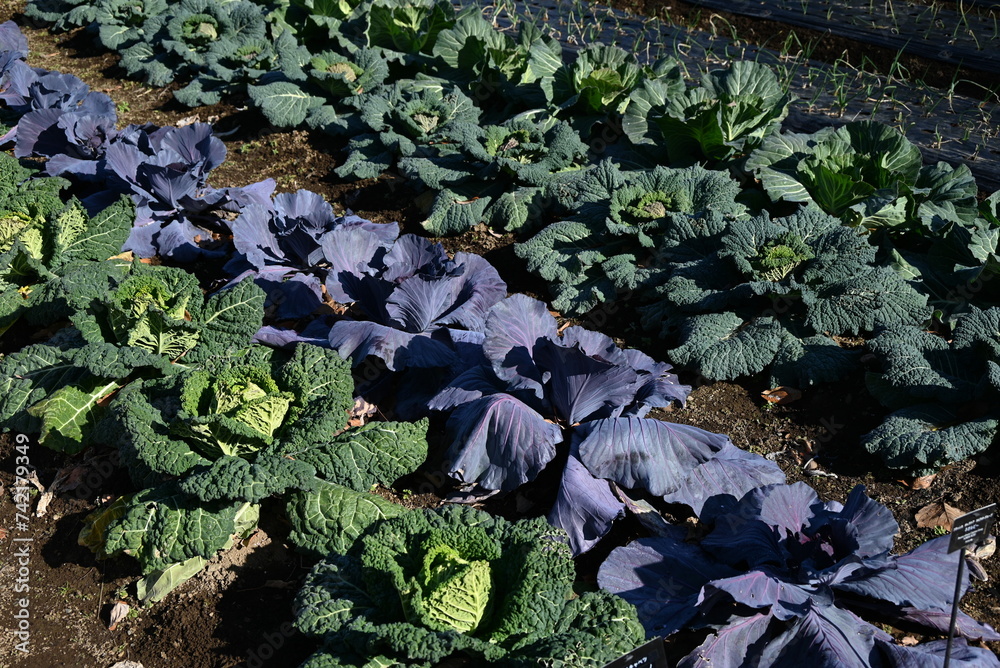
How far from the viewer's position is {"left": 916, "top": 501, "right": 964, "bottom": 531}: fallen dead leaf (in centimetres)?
376

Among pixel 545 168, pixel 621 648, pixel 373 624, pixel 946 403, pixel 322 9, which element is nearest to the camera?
pixel 621 648

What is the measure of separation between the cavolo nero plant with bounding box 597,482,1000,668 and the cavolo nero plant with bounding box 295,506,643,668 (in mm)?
333

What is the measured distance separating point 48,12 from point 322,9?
4.33m

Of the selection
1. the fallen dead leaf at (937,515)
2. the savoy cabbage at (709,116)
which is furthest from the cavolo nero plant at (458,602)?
the savoy cabbage at (709,116)

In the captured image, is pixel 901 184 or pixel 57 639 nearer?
pixel 57 639

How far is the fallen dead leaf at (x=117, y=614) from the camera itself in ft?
12.3

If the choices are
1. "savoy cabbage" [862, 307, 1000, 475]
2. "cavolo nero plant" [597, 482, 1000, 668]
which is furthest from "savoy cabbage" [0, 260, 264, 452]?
"savoy cabbage" [862, 307, 1000, 475]

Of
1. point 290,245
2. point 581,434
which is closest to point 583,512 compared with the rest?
point 581,434

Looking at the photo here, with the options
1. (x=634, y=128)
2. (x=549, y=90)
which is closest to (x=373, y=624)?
(x=634, y=128)

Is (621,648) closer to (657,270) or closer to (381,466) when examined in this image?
(381,466)

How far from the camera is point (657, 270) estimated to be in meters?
5.10

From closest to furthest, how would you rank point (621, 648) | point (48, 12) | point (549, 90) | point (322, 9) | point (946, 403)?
1. point (621, 648)
2. point (946, 403)
3. point (549, 90)
4. point (322, 9)
5. point (48, 12)

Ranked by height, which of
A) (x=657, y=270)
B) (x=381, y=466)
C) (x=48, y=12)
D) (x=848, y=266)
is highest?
(x=848, y=266)

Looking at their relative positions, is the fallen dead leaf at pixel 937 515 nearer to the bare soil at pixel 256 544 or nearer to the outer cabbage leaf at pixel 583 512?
the bare soil at pixel 256 544
